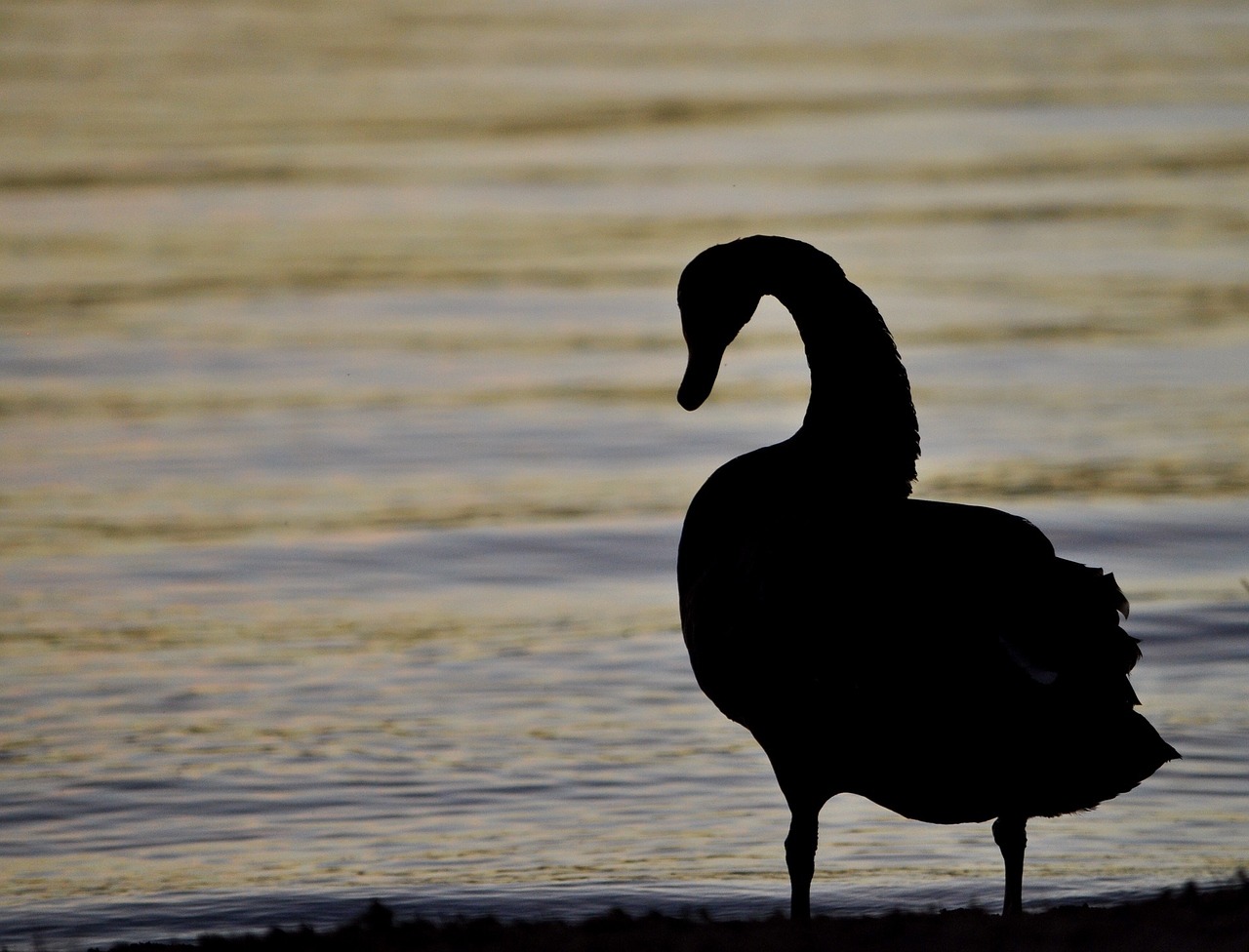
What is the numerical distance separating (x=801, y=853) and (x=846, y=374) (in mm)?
1275

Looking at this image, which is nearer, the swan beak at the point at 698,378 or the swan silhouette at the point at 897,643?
the swan silhouette at the point at 897,643

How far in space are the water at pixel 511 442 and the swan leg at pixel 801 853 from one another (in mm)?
1032

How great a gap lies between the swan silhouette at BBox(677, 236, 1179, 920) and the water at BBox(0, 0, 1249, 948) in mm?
1285

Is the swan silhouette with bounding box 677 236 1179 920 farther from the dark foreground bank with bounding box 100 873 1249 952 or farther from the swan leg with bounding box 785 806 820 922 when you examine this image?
the dark foreground bank with bounding box 100 873 1249 952

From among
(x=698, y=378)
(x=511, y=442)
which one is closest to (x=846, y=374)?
(x=698, y=378)

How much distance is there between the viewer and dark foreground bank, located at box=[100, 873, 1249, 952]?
5.34 m

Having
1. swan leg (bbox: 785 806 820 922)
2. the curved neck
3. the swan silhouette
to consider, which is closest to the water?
swan leg (bbox: 785 806 820 922)

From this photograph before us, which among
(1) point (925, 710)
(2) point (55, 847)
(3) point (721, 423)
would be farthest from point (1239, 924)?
(3) point (721, 423)

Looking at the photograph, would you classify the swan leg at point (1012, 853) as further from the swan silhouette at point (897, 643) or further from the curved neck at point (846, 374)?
the curved neck at point (846, 374)

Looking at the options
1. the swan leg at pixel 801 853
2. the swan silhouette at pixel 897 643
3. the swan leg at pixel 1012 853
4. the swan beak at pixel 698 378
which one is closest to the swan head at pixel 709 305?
the swan beak at pixel 698 378

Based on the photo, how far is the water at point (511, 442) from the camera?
7.54 meters

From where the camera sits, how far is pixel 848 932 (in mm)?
5512

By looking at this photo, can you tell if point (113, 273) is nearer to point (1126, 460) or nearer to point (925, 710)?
point (1126, 460)

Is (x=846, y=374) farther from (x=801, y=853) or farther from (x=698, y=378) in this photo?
(x=801, y=853)
